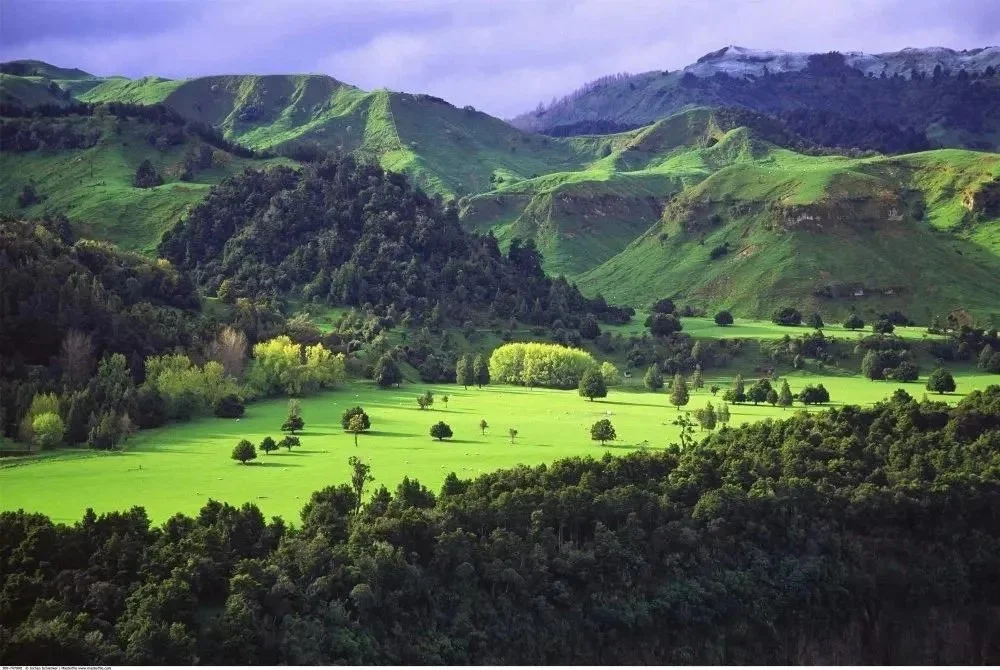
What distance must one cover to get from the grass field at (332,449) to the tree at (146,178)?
81049 mm

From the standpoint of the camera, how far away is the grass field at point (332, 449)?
6450 centimetres

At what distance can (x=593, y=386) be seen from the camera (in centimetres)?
11538

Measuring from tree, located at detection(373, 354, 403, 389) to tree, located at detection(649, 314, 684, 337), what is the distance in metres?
42.6

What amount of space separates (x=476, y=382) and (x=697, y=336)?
121 feet

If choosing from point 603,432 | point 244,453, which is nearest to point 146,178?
point 244,453

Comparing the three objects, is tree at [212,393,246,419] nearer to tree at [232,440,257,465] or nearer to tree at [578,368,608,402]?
tree at [232,440,257,465]

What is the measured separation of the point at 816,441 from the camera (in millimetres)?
75000

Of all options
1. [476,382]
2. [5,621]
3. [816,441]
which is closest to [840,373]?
[476,382]

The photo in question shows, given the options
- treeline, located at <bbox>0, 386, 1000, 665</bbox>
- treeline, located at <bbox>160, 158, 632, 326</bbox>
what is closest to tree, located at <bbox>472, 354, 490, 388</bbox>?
treeline, located at <bbox>160, 158, 632, 326</bbox>

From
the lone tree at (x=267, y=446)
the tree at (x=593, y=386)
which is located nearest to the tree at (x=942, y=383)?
the tree at (x=593, y=386)

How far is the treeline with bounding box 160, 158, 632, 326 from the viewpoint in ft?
504

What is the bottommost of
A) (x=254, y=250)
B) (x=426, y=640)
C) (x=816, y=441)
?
(x=426, y=640)

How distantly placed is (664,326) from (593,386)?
3788 cm

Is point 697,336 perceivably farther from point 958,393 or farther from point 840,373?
point 958,393
